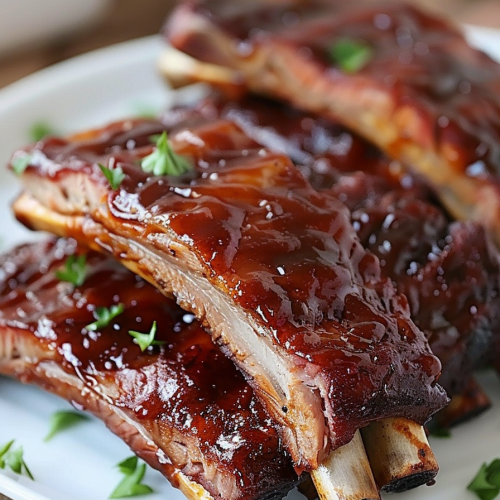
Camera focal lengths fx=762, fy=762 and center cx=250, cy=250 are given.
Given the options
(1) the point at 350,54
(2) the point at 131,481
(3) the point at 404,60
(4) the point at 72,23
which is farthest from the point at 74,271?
(4) the point at 72,23

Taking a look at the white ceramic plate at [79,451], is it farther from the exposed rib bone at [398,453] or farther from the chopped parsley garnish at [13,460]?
the exposed rib bone at [398,453]

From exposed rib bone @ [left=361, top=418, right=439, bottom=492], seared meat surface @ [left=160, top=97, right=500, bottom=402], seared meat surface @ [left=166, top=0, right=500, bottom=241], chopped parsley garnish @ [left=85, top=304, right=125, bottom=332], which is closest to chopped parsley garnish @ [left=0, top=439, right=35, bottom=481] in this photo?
chopped parsley garnish @ [left=85, top=304, right=125, bottom=332]

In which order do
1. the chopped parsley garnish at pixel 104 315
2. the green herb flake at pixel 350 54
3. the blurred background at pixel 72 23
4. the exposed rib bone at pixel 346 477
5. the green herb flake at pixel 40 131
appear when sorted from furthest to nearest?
the blurred background at pixel 72 23 → the green herb flake at pixel 40 131 → the green herb flake at pixel 350 54 → the chopped parsley garnish at pixel 104 315 → the exposed rib bone at pixel 346 477

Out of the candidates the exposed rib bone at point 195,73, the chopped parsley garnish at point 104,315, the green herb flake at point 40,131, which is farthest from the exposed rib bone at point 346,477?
the green herb flake at point 40,131

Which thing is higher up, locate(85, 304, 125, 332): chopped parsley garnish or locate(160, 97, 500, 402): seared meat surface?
locate(85, 304, 125, 332): chopped parsley garnish

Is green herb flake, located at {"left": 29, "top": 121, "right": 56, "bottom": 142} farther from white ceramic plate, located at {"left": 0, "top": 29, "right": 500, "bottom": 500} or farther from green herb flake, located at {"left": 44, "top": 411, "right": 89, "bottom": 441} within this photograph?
green herb flake, located at {"left": 44, "top": 411, "right": 89, "bottom": 441}

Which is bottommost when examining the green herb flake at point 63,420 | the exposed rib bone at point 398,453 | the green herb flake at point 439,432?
the green herb flake at point 439,432
